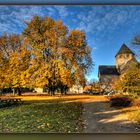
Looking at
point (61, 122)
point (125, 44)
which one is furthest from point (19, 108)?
point (125, 44)

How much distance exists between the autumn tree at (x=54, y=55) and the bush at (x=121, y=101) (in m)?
0.46

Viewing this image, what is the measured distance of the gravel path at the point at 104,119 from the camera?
414cm

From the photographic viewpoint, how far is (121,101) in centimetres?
432

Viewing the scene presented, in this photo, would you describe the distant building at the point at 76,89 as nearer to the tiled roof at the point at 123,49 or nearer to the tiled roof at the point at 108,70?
the tiled roof at the point at 108,70

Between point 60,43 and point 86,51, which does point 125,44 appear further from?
point 60,43

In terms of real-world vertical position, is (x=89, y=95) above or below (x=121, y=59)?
below

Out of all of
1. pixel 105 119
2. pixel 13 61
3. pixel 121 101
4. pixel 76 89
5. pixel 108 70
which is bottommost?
pixel 105 119

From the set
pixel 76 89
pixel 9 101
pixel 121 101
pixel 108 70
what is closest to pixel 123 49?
pixel 108 70

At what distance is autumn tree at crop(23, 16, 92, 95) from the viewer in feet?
14.4

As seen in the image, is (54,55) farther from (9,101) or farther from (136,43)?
(136,43)

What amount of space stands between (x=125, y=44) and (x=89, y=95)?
0.76 metres

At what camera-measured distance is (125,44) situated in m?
4.24

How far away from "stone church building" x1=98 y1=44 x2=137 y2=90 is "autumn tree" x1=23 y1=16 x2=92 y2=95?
0.78ft

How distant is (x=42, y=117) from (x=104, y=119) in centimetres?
74
